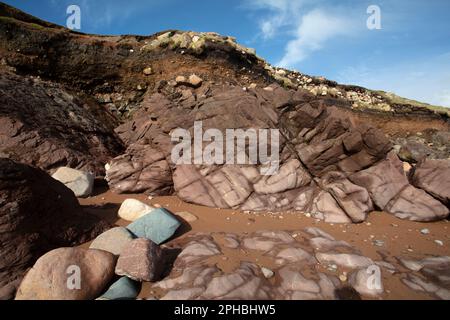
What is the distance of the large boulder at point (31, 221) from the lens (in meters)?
3.71

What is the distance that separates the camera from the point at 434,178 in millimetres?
6547

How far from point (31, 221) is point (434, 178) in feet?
27.6

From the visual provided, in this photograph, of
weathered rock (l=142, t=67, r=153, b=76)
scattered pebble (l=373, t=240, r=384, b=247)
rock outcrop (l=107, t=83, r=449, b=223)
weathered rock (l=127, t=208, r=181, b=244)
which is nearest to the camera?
weathered rock (l=127, t=208, r=181, b=244)

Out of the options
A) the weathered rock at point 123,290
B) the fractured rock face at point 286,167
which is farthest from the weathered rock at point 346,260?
the weathered rock at point 123,290

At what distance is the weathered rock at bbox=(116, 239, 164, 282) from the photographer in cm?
356

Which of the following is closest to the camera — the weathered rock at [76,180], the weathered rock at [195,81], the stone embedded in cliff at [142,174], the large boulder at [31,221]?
the large boulder at [31,221]

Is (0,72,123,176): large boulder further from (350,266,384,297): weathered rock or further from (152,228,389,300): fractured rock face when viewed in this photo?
(350,266,384,297): weathered rock

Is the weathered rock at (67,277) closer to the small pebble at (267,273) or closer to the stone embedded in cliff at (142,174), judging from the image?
the small pebble at (267,273)

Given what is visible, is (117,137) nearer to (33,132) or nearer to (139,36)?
(33,132)

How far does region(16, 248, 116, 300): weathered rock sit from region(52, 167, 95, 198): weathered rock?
10.8 ft

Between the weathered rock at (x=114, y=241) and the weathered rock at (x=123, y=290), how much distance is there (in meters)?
0.72

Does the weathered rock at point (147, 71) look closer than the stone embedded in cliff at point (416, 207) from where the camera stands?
No

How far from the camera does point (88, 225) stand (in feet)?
15.8

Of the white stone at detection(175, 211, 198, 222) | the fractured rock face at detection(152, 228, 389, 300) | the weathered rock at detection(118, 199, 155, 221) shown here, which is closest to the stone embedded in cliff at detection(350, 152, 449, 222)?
the fractured rock face at detection(152, 228, 389, 300)
